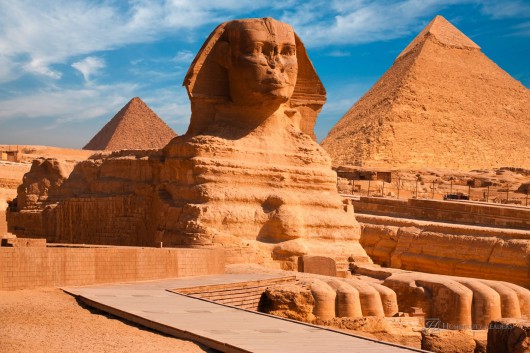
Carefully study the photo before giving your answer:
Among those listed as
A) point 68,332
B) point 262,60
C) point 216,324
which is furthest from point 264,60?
point 68,332

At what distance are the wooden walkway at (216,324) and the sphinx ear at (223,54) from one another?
6.31 m

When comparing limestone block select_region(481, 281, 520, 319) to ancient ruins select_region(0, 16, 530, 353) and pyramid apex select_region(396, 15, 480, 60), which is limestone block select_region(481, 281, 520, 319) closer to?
ancient ruins select_region(0, 16, 530, 353)

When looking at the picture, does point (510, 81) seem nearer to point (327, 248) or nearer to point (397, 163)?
point (397, 163)

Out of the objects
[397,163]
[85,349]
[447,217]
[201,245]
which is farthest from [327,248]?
[397,163]

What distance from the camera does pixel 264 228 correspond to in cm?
1358

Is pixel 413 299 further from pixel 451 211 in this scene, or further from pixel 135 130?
pixel 135 130

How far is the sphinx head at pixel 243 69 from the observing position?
14016 millimetres

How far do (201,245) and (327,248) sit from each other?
2.33m

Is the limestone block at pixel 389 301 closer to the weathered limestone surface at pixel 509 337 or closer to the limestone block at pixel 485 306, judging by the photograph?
the limestone block at pixel 485 306

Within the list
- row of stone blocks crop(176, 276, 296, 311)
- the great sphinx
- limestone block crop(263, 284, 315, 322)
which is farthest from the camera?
the great sphinx

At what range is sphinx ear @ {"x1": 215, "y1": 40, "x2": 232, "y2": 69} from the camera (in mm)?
14664

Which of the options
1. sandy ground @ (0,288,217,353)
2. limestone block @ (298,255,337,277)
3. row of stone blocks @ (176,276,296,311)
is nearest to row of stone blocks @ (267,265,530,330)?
row of stone blocks @ (176,276,296,311)

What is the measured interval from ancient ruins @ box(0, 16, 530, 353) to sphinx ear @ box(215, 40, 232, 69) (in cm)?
2

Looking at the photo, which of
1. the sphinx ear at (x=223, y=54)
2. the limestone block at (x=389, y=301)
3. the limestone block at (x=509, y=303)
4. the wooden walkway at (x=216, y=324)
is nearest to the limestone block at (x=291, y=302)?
the limestone block at (x=389, y=301)
